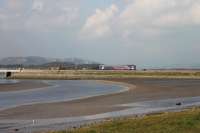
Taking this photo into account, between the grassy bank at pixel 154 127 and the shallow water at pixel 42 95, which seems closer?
the grassy bank at pixel 154 127

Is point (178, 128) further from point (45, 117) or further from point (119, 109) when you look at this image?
point (119, 109)

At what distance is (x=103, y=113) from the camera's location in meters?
32.8

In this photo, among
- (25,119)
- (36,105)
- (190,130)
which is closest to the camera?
(190,130)

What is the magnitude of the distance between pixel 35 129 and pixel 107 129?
19.2 ft

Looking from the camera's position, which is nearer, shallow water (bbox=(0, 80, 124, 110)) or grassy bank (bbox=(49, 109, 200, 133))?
grassy bank (bbox=(49, 109, 200, 133))

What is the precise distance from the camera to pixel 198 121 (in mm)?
19953

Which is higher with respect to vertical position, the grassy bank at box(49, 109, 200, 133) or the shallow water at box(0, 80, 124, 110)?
the grassy bank at box(49, 109, 200, 133)

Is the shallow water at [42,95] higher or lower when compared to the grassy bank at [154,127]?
lower

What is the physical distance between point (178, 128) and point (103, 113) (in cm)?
1456

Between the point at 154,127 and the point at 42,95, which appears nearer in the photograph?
the point at 154,127

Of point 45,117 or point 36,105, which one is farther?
point 36,105

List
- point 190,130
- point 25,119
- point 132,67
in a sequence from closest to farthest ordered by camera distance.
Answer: point 190,130 < point 25,119 < point 132,67

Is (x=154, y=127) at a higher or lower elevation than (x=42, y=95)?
higher

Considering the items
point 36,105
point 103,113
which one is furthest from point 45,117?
point 36,105
